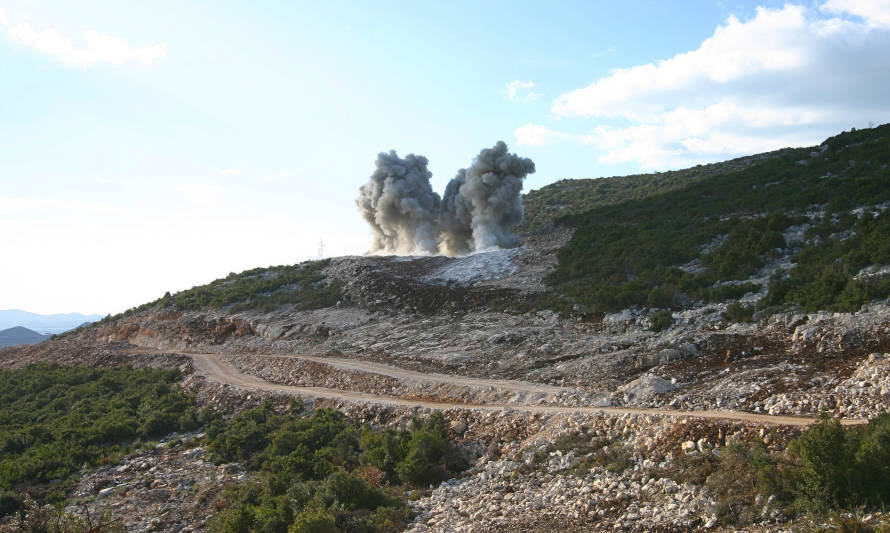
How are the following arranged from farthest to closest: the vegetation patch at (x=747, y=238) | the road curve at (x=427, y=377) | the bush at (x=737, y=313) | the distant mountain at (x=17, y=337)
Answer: the distant mountain at (x=17, y=337) < the vegetation patch at (x=747, y=238) < the bush at (x=737, y=313) < the road curve at (x=427, y=377)

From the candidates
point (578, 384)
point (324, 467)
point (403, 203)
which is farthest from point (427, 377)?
point (403, 203)

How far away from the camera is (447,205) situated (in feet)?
187

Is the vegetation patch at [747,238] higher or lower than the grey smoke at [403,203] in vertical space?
lower

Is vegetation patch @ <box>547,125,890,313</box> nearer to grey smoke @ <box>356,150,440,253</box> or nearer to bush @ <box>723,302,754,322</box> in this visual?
bush @ <box>723,302,754,322</box>

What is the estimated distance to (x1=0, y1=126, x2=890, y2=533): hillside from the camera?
38.2 ft

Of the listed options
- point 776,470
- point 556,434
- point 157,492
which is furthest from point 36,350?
point 776,470

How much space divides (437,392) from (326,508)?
330 inches

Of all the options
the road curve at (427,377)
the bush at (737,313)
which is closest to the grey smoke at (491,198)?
the road curve at (427,377)

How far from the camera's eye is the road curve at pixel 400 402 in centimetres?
1302

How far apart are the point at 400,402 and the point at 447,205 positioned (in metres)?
37.5

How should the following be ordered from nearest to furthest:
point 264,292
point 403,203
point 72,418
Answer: point 72,418 < point 264,292 < point 403,203

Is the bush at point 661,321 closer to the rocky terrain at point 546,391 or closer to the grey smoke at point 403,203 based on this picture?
the rocky terrain at point 546,391

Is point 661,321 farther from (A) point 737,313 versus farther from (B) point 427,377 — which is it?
(B) point 427,377

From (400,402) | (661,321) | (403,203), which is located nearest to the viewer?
(400,402)
